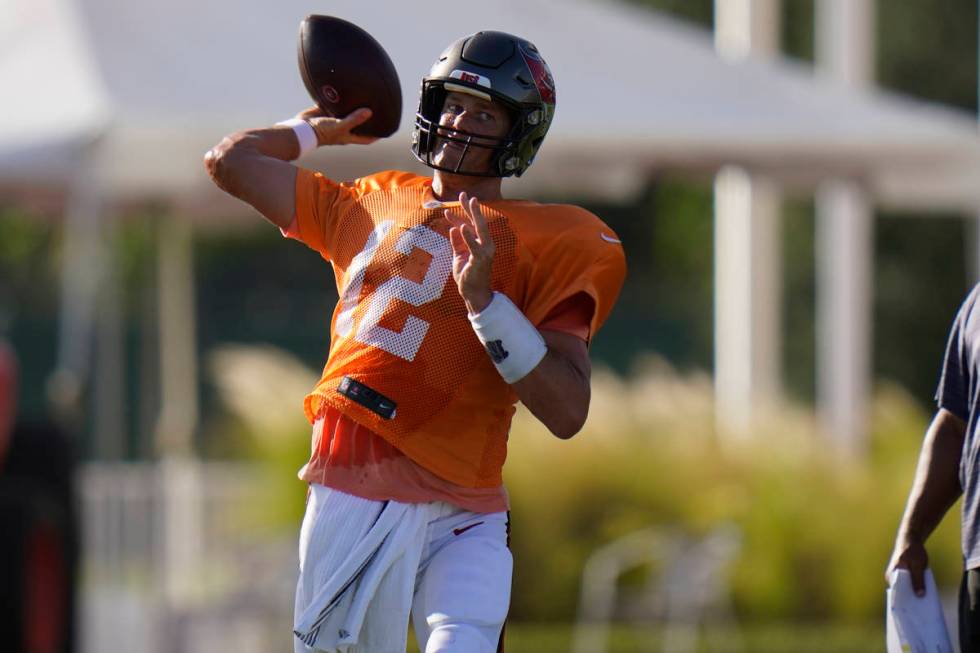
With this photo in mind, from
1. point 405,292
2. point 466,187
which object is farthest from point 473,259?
point 466,187

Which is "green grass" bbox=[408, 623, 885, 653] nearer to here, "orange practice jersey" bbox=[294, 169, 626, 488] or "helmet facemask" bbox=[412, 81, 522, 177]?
"orange practice jersey" bbox=[294, 169, 626, 488]

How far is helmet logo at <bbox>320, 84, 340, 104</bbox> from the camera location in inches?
166

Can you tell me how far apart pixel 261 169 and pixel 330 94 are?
31 cm

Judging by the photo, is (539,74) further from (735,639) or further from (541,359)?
(735,639)

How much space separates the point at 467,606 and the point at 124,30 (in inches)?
189

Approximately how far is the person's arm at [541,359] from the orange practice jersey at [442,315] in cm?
13

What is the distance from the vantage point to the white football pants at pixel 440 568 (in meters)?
3.78

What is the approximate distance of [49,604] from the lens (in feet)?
24.4

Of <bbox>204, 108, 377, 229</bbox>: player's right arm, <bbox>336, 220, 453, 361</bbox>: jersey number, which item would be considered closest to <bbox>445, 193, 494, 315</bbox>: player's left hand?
<bbox>336, 220, 453, 361</bbox>: jersey number

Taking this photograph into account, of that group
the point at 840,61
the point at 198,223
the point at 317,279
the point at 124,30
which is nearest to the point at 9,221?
the point at 317,279

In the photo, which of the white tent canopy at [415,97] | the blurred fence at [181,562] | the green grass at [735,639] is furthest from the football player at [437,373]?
the green grass at [735,639]

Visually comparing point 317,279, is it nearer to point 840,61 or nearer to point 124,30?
point 840,61

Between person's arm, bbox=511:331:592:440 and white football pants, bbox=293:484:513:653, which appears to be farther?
white football pants, bbox=293:484:513:653

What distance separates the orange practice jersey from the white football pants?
106 millimetres
